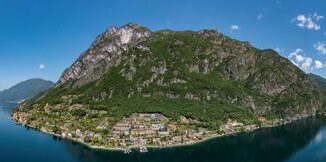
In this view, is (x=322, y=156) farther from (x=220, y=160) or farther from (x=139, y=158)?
(x=139, y=158)

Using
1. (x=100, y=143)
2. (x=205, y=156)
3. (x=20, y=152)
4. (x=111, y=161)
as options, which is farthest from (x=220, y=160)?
(x=20, y=152)

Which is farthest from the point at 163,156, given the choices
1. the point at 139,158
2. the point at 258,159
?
the point at 258,159

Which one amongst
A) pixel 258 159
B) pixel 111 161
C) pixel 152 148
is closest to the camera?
pixel 111 161

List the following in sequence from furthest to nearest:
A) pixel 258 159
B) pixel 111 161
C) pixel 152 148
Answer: pixel 152 148, pixel 258 159, pixel 111 161

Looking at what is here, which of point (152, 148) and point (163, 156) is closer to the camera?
point (163, 156)

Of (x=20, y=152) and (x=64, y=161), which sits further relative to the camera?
(x=20, y=152)

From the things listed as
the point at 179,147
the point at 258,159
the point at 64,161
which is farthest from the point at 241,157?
the point at 64,161

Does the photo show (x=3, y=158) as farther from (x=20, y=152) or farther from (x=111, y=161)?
(x=111, y=161)
